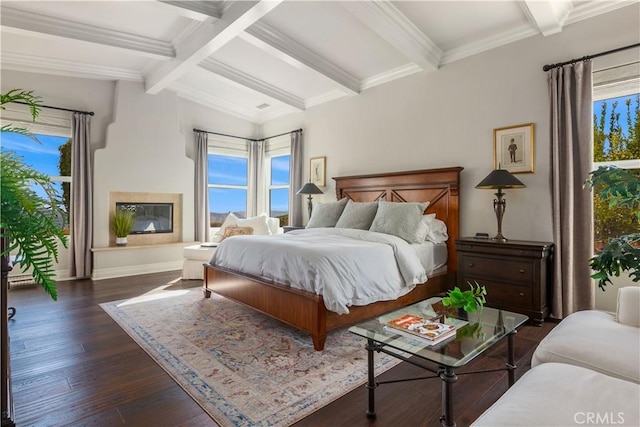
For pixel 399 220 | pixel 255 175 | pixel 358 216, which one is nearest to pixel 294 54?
pixel 358 216

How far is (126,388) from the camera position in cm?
203

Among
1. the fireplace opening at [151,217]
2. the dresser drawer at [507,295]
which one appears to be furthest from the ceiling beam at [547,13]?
the fireplace opening at [151,217]

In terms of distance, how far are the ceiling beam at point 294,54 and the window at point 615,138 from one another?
115 inches

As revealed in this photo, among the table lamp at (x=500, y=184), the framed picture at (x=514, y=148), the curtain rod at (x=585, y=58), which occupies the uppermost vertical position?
the curtain rod at (x=585, y=58)

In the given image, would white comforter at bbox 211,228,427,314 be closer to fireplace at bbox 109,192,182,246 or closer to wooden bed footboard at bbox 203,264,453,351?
wooden bed footboard at bbox 203,264,453,351

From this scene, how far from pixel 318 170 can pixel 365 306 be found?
131 inches

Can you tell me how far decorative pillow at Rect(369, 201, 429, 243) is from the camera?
3570 mm

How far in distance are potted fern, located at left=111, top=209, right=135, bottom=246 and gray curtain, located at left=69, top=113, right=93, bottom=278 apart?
363mm

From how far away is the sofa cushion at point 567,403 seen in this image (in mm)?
983

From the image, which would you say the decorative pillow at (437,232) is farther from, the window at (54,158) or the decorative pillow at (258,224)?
the window at (54,158)

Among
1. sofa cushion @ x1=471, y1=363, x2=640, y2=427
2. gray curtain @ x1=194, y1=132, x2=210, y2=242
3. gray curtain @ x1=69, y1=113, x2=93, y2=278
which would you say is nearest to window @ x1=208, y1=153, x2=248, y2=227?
gray curtain @ x1=194, y1=132, x2=210, y2=242

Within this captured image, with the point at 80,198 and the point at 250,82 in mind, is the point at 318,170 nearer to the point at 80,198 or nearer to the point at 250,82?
the point at 250,82

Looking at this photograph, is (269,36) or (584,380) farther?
(269,36)

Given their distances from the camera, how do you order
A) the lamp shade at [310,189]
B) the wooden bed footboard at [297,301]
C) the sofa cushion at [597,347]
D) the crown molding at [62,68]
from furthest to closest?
the lamp shade at [310,189] < the crown molding at [62,68] < the wooden bed footboard at [297,301] < the sofa cushion at [597,347]
